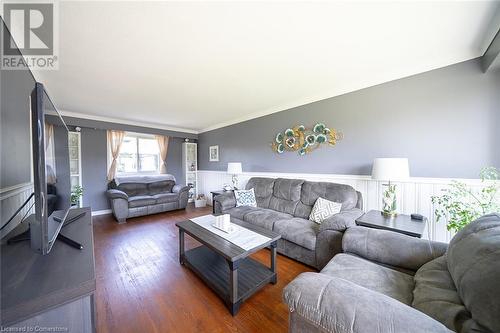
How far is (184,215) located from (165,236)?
1214 mm

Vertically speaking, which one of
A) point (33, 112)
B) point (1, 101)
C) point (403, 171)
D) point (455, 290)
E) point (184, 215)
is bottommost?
point (184, 215)

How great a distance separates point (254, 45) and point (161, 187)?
164 inches

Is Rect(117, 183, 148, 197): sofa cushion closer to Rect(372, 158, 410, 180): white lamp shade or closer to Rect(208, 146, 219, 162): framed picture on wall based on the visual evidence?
Rect(208, 146, 219, 162): framed picture on wall

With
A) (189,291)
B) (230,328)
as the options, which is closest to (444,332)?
(230,328)

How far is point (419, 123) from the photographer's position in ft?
6.81

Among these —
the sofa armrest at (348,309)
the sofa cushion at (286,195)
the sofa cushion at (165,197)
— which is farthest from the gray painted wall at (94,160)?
the sofa armrest at (348,309)

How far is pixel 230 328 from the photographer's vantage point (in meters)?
1.31

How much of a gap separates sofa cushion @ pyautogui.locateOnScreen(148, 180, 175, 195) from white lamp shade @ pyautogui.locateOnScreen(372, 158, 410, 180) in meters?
4.59

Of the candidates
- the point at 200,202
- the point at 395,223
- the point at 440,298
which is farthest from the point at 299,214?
the point at 200,202

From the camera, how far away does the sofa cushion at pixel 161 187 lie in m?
4.50

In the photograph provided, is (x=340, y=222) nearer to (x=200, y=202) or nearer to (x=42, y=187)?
(x=42, y=187)

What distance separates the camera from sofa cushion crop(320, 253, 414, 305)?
1.04 metres

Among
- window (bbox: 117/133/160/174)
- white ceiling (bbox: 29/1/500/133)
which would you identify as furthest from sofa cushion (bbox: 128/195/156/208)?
white ceiling (bbox: 29/1/500/133)

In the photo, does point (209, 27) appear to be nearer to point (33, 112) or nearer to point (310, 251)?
point (33, 112)
